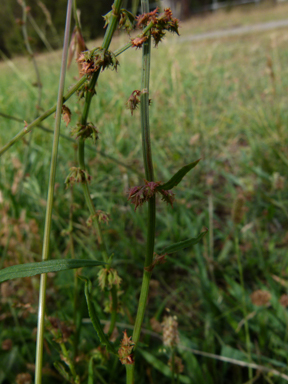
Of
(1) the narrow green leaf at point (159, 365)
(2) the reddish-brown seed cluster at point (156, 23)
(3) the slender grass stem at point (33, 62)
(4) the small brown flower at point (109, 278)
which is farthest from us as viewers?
(3) the slender grass stem at point (33, 62)

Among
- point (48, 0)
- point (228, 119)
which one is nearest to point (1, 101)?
point (228, 119)

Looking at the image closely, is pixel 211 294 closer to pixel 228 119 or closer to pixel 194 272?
pixel 194 272

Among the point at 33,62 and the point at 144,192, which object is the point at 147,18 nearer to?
the point at 144,192

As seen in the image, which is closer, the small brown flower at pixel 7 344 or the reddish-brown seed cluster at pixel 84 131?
the reddish-brown seed cluster at pixel 84 131

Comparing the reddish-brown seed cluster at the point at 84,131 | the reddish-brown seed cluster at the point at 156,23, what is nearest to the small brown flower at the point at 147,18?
the reddish-brown seed cluster at the point at 156,23

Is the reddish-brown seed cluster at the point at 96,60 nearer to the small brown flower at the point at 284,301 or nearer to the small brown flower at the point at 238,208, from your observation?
the small brown flower at the point at 238,208

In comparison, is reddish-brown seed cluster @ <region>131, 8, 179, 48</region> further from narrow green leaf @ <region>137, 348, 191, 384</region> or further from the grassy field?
narrow green leaf @ <region>137, 348, 191, 384</region>

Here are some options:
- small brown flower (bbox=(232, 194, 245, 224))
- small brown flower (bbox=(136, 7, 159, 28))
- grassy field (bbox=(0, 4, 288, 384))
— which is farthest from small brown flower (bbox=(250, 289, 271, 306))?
small brown flower (bbox=(136, 7, 159, 28))

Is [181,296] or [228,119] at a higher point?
[228,119]
